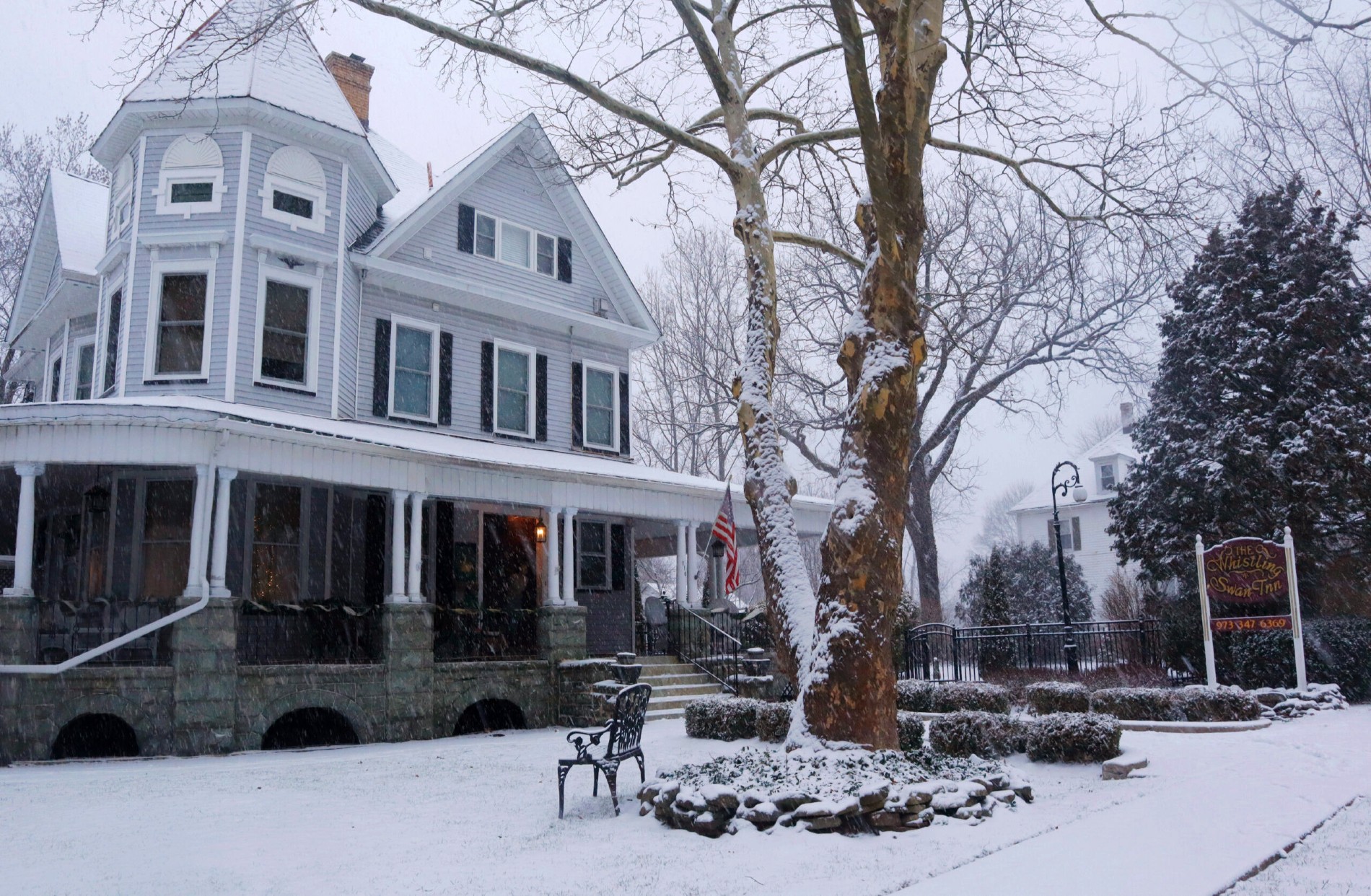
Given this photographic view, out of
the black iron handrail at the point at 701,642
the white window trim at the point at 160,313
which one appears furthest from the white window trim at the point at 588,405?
the white window trim at the point at 160,313

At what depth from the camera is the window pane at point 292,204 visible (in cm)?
1566

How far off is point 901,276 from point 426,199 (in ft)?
36.2

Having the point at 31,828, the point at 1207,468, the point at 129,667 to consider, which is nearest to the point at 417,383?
the point at 129,667

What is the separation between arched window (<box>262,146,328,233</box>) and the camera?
15562 millimetres

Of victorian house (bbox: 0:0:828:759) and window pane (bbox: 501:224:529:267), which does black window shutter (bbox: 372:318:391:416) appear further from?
window pane (bbox: 501:224:529:267)

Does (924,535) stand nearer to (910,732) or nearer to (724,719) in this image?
(724,719)

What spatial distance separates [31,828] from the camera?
23.5ft

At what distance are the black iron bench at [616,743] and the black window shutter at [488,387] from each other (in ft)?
32.7

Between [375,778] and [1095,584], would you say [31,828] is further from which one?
[1095,584]

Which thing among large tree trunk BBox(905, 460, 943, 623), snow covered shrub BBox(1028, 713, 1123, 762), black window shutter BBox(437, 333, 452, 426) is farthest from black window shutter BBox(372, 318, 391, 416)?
large tree trunk BBox(905, 460, 943, 623)

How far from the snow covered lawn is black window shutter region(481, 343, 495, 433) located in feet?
27.5

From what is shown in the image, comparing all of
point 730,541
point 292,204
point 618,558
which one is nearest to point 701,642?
point 730,541

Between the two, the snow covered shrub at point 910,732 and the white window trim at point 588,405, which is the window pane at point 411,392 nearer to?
the white window trim at point 588,405

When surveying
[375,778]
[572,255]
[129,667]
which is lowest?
[375,778]
